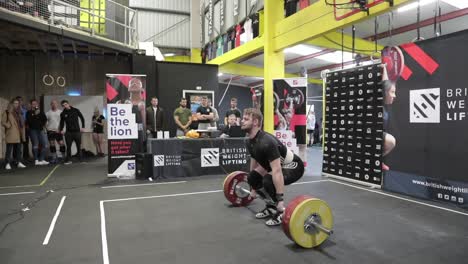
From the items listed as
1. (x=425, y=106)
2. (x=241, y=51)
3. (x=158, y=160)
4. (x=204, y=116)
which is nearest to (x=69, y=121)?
(x=158, y=160)

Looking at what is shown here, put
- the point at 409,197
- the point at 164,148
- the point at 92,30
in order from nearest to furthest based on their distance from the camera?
1. the point at 409,197
2. the point at 164,148
3. the point at 92,30

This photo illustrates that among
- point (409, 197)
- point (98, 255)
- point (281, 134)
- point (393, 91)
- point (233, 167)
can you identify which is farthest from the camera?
point (281, 134)

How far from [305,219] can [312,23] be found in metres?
4.51

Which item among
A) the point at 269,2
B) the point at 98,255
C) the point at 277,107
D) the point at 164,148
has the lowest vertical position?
the point at 98,255

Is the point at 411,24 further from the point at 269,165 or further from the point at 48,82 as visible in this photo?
the point at 48,82

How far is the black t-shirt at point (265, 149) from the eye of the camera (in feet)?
9.89

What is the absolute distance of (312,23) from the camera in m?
6.00

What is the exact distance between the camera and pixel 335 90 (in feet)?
19.0

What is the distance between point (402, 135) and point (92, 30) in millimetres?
6624

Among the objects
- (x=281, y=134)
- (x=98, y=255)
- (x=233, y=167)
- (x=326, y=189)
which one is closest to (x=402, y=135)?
(x=326, y=189)

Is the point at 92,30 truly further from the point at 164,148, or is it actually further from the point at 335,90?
the point at 335,90

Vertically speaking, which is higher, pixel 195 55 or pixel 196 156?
pixel 195 55

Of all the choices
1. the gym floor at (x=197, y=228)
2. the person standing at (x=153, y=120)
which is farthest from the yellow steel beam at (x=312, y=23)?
the person standing at (x=153, y=120)

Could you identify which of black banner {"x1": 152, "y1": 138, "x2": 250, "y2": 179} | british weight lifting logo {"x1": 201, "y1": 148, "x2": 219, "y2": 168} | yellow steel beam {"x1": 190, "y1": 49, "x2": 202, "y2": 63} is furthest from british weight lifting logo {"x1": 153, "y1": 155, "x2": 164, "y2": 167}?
yellow steel beam {"x1": 190, "y1": 49, "x2": 202, "y2": 63}
